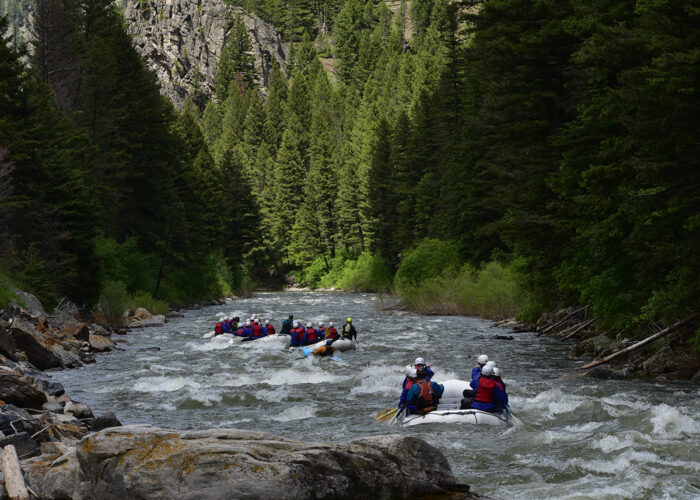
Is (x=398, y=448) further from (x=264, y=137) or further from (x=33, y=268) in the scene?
(x=264, y=137)

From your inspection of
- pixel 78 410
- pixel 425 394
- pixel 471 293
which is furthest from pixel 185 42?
pixel 425 394

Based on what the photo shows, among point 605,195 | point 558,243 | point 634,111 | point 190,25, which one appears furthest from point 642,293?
point 190,25

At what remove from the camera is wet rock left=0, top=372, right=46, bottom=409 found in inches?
451

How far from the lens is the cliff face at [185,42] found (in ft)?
415

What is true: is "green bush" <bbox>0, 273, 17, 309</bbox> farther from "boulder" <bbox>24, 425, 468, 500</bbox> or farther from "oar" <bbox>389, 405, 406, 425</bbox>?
"boulder" <bbox>24, 425, 468, 500</bbox>

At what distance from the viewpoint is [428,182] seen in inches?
2130

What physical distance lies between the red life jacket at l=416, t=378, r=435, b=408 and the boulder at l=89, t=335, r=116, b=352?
557 inches

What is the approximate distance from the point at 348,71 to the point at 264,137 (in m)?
38.2

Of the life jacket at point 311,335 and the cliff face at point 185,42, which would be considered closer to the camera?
the life jacket at point 311,335

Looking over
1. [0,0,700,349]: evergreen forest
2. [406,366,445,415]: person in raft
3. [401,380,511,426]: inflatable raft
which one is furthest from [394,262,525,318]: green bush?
[401,380,511,426]: inflatable raft

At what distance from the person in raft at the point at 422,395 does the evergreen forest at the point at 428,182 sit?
4.78m

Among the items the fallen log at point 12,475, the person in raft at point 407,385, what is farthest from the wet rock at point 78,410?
the person in raft at point 407,385

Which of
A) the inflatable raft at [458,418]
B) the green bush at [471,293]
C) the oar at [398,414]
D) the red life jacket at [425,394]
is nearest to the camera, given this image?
the inflatable raft at [458,418]

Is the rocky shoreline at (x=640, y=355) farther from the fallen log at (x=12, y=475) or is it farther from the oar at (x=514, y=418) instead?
the fallen log at (x=12, y=475)
